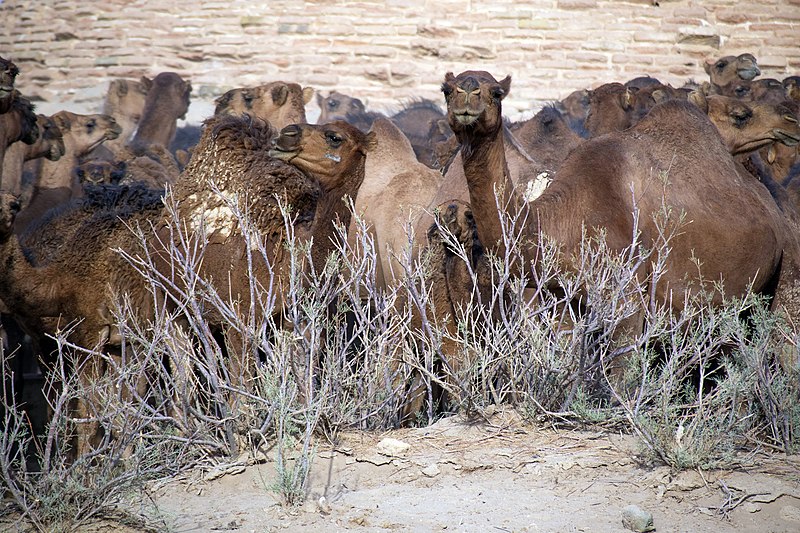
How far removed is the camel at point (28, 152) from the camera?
34.8ft

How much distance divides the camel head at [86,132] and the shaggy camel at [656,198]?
737cm

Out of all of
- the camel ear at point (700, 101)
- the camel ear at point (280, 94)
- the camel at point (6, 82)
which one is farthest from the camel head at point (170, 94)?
the camel ear at point (700, 101)

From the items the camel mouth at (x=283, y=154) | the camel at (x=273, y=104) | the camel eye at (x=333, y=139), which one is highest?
the camel eye at (x=333, y=139)

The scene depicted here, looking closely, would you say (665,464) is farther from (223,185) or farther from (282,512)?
(223,185)

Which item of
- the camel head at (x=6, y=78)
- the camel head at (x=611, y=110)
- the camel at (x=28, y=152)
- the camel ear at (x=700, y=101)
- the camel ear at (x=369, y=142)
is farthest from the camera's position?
the camel at (x=28, y=152)

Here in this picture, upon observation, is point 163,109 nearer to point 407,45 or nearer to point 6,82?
point 407,45

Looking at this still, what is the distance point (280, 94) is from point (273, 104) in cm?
17

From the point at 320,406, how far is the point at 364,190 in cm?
394

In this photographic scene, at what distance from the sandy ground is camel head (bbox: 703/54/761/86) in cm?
1055

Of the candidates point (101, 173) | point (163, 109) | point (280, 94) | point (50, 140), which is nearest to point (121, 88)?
point (163, 109)

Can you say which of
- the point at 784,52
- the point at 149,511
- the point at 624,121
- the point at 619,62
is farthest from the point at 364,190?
the point at 784,52

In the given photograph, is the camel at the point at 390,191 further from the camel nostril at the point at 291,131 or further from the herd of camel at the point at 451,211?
the camel nostril at the point at 291,131

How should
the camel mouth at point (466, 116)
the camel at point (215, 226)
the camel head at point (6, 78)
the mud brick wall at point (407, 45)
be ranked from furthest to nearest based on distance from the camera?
the mud brick wall at point (407, 45)
the camel head at point (6, 78)
the camel at point (215, 226)
the camel mouth at point (466, 116)

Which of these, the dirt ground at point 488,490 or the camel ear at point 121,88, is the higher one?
the dirt ground at point 488,490
